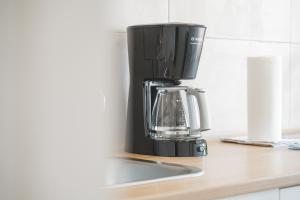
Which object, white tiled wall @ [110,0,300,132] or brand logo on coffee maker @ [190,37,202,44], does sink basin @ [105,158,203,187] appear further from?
white tiled wall @ [110,0,300,132]

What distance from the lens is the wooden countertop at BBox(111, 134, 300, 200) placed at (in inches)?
32.0

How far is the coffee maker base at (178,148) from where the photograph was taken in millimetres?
1269

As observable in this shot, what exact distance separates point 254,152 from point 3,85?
1.24 metres

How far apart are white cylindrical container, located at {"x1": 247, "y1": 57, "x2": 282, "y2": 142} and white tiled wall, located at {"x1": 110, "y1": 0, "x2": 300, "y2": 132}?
0.54 ft

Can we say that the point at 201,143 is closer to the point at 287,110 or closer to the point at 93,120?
the point at 287,110

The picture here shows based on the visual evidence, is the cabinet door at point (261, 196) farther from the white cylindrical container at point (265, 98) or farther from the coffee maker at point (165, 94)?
the white cylindrical container at point (265, 98)

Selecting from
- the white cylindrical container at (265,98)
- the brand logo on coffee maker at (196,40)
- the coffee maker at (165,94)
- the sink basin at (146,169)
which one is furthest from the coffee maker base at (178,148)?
the white cylindrical container at (265,98)

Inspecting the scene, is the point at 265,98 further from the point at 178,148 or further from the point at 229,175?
the point at 229,175

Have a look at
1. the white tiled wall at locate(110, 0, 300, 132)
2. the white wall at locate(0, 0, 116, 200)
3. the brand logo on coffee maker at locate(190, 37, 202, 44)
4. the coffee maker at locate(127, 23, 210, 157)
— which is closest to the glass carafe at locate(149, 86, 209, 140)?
the coffee maker at locate(127, 23, 210, 157)

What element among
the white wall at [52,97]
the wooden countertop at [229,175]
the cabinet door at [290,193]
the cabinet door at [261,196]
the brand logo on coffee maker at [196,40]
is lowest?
the cabinet door at [290,193]

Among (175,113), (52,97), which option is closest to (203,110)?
(175,113)

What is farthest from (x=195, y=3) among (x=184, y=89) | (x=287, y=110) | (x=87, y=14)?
(x=87, y=14)

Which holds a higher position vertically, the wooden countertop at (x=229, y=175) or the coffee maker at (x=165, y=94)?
the coffee maker at (x=165, y=94)

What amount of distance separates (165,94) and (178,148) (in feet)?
0.42
